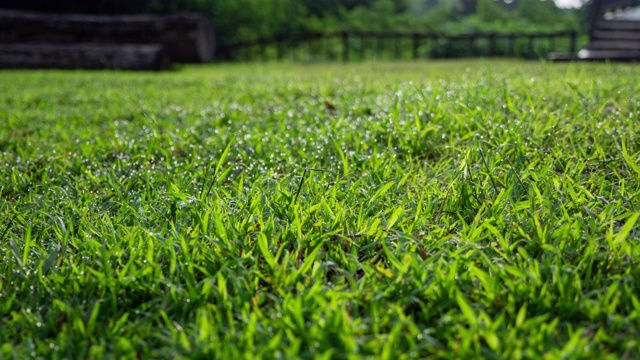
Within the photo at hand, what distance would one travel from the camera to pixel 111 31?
14.0 metres

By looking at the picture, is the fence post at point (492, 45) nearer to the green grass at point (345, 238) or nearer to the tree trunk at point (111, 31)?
the tree trunk at point (111, 31)

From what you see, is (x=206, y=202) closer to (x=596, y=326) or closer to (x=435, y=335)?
(x=435, y=335)

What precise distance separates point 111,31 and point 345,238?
13550 millimetres

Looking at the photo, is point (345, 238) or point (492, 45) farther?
point (492, 45)

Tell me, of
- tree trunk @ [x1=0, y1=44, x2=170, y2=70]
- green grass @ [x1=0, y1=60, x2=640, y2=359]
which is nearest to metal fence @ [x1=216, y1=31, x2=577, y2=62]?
tree trunk @ [x1=0, y1=44, x2=170, y2=70]

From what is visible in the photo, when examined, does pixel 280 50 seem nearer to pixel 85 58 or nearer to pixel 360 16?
pixel 360 16

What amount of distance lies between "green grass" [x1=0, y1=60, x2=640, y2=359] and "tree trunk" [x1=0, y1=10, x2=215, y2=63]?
11294 mm

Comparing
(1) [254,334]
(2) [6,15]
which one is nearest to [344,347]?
(1) [254,334]

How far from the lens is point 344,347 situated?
4.89ft

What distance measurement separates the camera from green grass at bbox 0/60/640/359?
1564 millimetres

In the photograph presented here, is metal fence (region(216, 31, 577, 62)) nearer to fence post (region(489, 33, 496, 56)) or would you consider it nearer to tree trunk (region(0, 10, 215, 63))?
fence post (region(489, 33, 496, 56))

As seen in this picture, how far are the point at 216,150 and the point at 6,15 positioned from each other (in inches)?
505

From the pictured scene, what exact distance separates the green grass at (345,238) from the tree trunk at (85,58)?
8946 mm

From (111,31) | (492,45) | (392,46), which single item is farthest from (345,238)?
(392,46)
